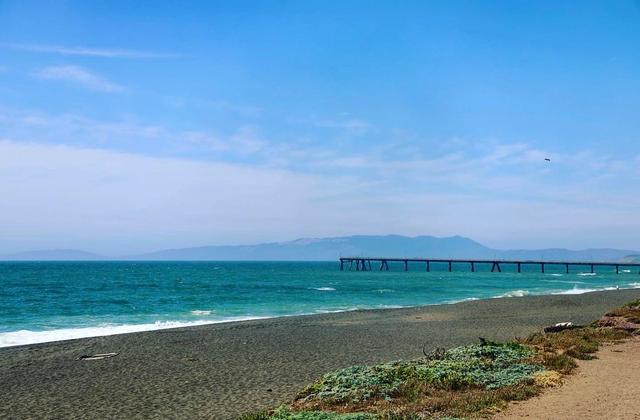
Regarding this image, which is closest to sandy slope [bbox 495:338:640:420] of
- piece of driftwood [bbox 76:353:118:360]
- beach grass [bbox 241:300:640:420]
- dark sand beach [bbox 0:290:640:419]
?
beach grass [bbox 241:300:640:420]

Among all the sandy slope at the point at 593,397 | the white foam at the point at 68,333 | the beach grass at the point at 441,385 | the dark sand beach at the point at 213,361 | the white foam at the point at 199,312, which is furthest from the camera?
the white foam at the point at 199,312

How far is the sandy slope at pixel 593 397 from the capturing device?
8.70 meters

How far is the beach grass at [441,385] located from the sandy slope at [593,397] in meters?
0.27

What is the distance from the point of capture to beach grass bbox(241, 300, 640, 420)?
8992 mm

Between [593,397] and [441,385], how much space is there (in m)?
2.48

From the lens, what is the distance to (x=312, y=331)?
914 inches

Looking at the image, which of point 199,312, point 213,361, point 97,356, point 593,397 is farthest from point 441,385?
point 199,312

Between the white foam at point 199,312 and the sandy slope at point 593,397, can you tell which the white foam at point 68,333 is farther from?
the sandy slope at point 593,397

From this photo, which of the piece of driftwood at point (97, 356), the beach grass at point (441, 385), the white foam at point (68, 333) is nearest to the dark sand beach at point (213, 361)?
the piece of driftwood at point (97, 356)

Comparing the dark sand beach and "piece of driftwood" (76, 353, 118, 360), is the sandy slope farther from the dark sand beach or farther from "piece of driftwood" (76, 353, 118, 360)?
"piece of driftwood" (76, 353, 118, 360)

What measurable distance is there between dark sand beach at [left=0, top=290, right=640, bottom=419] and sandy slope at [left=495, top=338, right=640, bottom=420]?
4.89m

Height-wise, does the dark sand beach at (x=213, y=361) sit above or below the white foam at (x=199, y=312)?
above

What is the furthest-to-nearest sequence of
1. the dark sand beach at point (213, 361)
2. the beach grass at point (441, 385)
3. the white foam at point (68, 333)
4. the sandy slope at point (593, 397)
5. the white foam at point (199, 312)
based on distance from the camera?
the white foam at point (199, 312)
the white foam at point (68, 333)
the dark sand beach at point (213, 361)
the beach grass at point (441, 385)
the sandy slope at point (593, 397)

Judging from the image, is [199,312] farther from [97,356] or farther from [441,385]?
[441,385]
